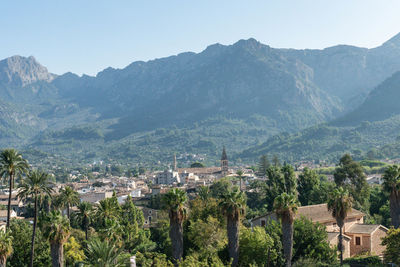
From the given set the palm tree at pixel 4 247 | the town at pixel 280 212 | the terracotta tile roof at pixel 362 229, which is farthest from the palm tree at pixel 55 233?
the terracotta tile roof at pixel 362 229

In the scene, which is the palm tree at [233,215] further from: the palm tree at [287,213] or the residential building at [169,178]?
the residential building at [169,178]

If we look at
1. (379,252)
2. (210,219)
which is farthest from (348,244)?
(210,219)

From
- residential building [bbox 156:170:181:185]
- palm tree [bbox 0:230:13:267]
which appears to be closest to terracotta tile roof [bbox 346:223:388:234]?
palm tree [bbox 0:230:13:267]

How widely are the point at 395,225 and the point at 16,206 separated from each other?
105668 mm

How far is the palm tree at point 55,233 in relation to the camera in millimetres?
41969

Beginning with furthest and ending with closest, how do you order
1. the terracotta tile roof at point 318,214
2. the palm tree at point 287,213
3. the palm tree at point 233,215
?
the terracotta tile roof at point 318,214, the palm tree at point 233,215, the palm tree at point 287,213

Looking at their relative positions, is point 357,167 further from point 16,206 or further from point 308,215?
point 16,206

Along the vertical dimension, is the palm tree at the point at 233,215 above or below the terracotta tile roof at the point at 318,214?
above

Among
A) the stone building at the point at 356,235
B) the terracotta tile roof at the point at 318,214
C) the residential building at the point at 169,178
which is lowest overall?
the residential building at the point at 169,178

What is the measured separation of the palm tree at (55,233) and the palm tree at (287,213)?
64.9ft

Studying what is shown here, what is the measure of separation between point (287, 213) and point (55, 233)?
69.9 feet

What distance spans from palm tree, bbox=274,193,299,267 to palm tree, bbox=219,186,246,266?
374 cm

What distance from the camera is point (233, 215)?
45156 mm

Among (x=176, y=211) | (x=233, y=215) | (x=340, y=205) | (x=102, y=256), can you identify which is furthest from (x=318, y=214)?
(x=102, y=256)
